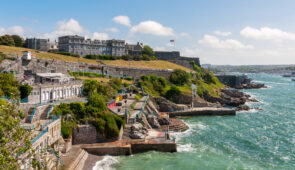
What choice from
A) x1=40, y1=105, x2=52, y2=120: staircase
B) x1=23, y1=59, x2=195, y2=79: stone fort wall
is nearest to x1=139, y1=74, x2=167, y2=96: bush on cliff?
x1=23, y1=59, x2=195, y2=79: stone fort wall

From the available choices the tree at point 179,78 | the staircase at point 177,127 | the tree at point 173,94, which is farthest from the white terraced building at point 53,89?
the tree at point 179,78

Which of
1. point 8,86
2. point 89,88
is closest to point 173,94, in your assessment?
point 89,88

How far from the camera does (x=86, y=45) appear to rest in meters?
105

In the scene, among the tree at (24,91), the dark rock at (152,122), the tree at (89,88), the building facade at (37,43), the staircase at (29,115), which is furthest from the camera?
the building facade at (37,43)

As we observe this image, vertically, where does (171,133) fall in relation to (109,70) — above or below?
below

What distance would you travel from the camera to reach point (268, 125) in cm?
5178

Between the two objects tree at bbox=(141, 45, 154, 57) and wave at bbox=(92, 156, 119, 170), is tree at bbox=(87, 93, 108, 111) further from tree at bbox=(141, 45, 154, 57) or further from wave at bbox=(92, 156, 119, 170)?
→ tree at bbox=(141, 45, 154, 57)

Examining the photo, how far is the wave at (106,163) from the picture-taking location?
94.1 feet

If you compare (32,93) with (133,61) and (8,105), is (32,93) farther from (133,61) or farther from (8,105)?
(133,61)

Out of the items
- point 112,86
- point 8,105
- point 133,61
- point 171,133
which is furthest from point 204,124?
point 133,61

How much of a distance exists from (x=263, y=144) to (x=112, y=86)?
1261 inches

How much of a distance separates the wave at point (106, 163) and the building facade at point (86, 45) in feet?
256

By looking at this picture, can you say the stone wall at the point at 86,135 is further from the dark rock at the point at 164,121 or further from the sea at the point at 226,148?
the dark rock at the point at 164,121

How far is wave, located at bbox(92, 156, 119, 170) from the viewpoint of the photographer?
2869cm
